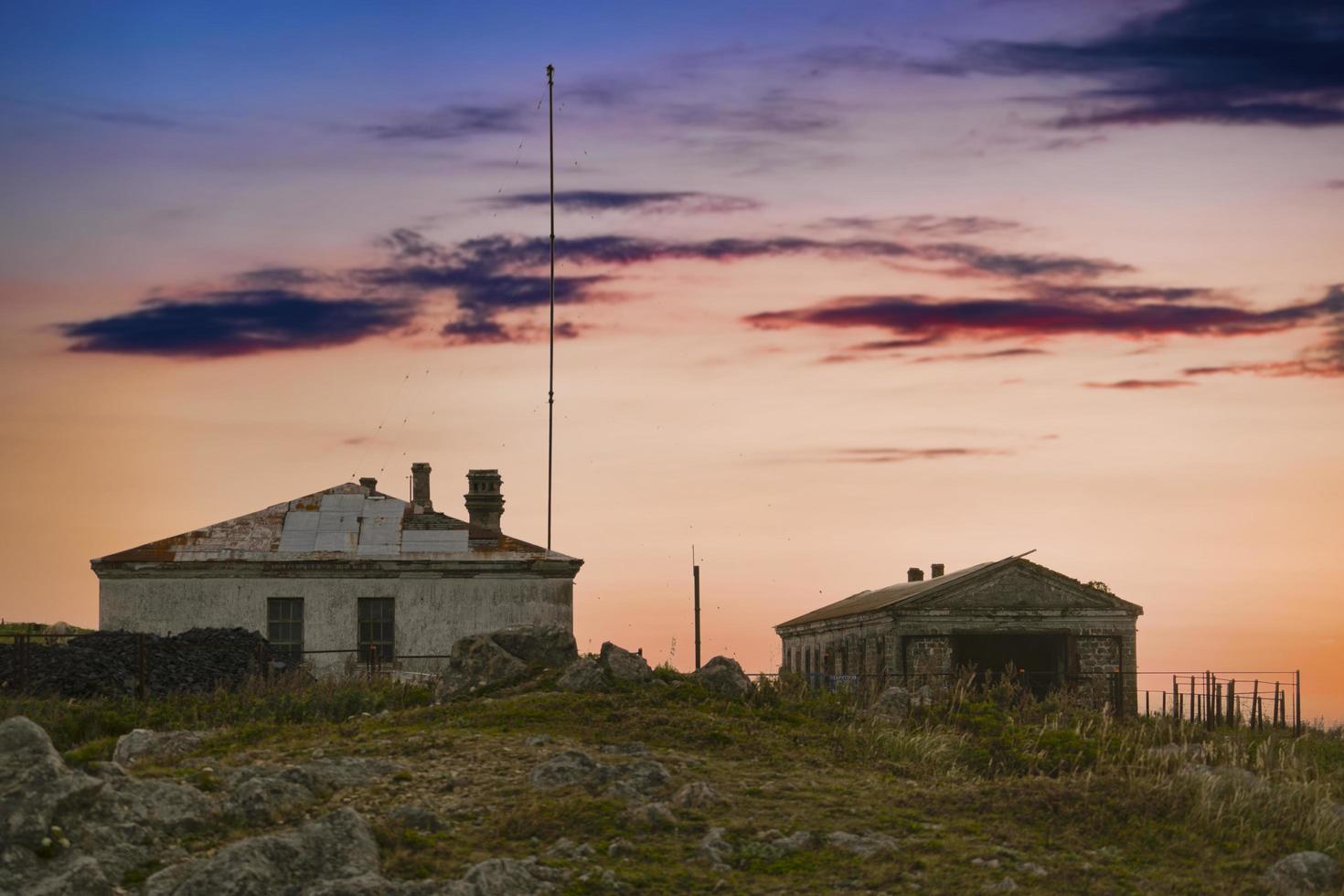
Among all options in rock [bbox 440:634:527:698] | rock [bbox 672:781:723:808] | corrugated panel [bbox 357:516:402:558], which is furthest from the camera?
corrugated panel [bbox 357:516:402:558]

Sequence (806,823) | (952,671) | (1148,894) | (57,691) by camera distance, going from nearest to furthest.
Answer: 1. (1148,894)
2. (806,823)
3. (57,691)
4. (952,671)

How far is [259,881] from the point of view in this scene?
13.6 metres

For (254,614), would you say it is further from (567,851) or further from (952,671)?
(567,851)

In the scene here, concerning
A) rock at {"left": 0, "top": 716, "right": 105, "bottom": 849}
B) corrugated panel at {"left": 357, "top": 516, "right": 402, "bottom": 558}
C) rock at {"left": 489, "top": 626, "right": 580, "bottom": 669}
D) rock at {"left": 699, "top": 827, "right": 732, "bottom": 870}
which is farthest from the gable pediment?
rock at {"left": 0, "top": 716, "right": 105, "bottom": 849}

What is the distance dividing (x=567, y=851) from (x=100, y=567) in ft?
77.4

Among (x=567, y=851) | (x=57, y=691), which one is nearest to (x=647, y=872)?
(x=567, y=851)

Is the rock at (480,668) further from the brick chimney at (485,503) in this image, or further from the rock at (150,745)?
the brick chimney at (485,503)

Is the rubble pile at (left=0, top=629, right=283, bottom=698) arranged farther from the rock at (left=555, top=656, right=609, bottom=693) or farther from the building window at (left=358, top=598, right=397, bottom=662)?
the rock at (left=555, top=656, right=609, bottom=693)

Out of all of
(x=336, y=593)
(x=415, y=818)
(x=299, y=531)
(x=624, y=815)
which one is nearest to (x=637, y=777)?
(x=624, y=815)

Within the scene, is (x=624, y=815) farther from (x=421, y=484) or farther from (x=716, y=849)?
(x=421, y=484)

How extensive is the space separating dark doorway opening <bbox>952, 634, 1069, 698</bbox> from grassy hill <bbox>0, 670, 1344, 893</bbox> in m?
15.9

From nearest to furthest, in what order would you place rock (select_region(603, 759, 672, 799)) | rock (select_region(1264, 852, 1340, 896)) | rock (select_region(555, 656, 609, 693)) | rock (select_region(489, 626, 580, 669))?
rock (select_region(1264, 852, 1340, 896)) → rock (select_region(603, 759, 672, 799)) → rock (select_region(555, 656, 609, 693)) → rock (select_region(489, 626, 580, 669))

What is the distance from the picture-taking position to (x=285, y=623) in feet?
116

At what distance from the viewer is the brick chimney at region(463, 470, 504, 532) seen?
3800 centimetres
